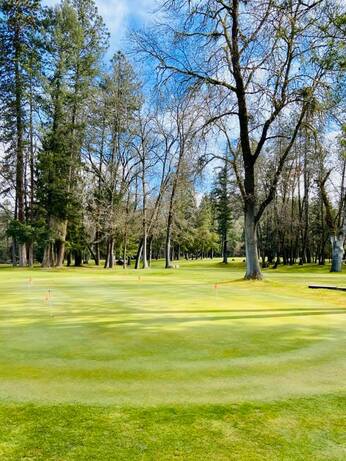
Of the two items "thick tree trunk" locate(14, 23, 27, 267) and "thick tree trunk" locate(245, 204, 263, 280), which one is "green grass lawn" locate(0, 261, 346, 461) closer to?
"thick tree trunk" locate(245, 204, 263, 280)

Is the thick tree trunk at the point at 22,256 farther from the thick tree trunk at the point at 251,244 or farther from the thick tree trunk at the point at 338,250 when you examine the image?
the thick tree trunk at the point at 338,250

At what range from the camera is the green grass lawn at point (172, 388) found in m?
3.14

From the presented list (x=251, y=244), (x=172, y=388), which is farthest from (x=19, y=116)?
(x=172, y=388)

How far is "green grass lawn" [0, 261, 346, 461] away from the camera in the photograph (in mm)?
3145

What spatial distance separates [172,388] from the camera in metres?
4.29

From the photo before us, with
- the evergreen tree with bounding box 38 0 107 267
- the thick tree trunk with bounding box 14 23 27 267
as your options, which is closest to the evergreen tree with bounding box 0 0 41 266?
the thick tree trunk with bounding box 14 23 27 267

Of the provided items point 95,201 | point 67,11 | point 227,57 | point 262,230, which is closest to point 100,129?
point 95,201

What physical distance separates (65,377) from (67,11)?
122 ft

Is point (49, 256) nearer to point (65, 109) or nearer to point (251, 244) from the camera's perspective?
point (65, 109)

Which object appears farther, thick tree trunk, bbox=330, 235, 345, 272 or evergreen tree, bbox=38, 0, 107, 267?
evergreen tree, bbox=38, 0, 107, 267

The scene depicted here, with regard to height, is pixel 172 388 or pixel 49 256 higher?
pixel 49 256

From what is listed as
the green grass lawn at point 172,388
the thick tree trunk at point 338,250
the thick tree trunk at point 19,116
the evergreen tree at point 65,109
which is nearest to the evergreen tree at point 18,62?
the thick tree trunk at point 19,116

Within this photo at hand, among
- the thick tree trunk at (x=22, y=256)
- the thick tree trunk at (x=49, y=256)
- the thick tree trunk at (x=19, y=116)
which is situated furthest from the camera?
the thick tree trunk at (x=22, y=256)

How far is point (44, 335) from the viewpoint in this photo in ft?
21.6
